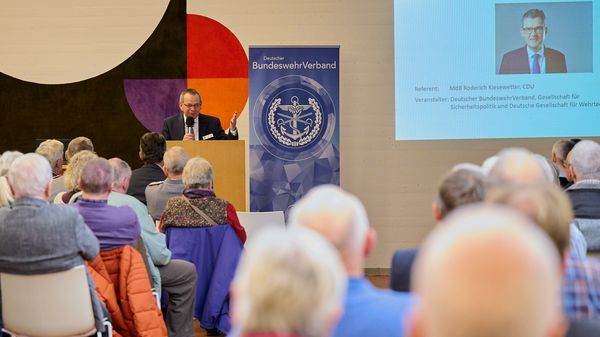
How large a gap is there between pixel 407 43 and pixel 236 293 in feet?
23.8

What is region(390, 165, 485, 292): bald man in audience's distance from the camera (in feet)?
9.15

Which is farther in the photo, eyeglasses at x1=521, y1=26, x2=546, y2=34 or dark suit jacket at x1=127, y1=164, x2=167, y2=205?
eyeglasses at x1=521, y1=26, x2=546, y2=34

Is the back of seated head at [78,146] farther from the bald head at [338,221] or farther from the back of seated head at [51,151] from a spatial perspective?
the bald head at [338,221]

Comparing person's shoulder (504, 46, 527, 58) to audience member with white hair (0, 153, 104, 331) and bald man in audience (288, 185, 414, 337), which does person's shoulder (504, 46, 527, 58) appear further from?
bald man in audience (288, 185, 414, 337)

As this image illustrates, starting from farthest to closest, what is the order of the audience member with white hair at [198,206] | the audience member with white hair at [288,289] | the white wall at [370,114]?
1. the white wall at [370,114]
2. the audience member with white hair at [198,206]
3. the audience member with white hair at [288,289]

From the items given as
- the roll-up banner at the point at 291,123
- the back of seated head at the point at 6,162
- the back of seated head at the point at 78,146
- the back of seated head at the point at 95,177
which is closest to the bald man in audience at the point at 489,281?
the back of seated head at the point at 95,177

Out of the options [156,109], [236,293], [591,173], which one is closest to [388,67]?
[156,109]

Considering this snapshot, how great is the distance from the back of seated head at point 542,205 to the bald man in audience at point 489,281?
3.04ft

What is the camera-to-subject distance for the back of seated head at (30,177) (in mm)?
3988

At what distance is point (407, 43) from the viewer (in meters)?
8.28

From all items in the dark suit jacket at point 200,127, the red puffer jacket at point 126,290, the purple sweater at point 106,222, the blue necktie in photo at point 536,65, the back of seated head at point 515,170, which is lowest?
the red puffer jacket at point 126,290

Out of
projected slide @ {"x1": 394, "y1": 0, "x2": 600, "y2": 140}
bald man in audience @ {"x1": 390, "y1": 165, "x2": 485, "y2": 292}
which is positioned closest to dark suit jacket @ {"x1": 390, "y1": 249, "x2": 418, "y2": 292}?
bald man in audience @ {"x1": 390, "y1": 165, "x2": 485, "y2": 292}

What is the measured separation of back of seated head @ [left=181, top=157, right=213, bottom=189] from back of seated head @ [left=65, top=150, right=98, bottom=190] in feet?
2.01

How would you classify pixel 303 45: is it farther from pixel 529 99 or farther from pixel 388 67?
pixel 529 99
